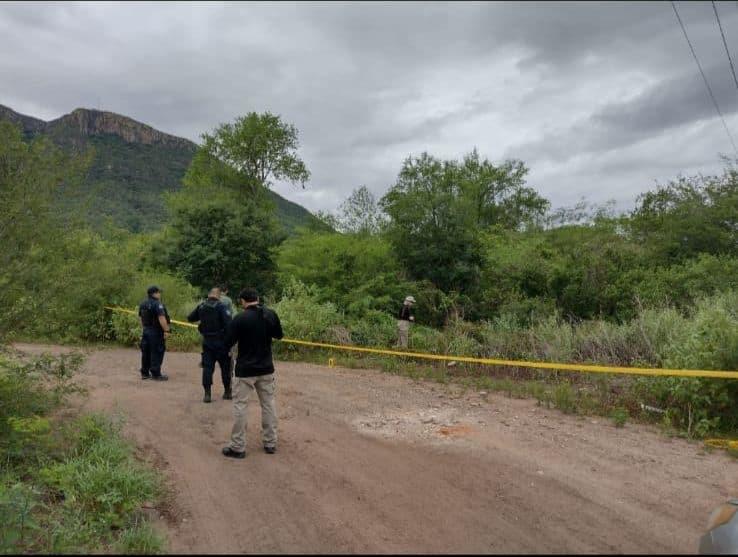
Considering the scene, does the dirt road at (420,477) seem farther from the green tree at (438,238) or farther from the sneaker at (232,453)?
the green tree at (438,238)

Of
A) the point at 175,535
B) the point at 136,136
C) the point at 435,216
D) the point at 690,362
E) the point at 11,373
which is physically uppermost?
the point at 136,136

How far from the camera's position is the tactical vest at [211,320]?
8727mm

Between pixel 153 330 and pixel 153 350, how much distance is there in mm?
389

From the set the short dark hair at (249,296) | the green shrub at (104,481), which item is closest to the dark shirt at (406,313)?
the short dark hair at (249,296)

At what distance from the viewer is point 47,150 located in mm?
7621

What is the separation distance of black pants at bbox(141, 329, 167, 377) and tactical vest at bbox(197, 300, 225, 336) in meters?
2.34

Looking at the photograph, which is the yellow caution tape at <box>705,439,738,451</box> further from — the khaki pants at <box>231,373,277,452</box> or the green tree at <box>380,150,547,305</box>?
the green tree at <box>380,150,547,305</box>

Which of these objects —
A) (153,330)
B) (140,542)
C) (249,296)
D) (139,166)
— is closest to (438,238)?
(153,330)

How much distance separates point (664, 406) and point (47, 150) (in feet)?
31.9

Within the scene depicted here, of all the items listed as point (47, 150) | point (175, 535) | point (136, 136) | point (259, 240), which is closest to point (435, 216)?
point (259, 240)

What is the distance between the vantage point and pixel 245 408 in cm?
627

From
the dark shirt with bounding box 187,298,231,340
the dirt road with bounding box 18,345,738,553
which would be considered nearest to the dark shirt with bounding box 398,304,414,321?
the dirt road with bounding box 18,345,738,553

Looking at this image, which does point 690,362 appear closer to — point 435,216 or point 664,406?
point 664,406

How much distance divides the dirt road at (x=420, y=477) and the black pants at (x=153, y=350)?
1.02 m
